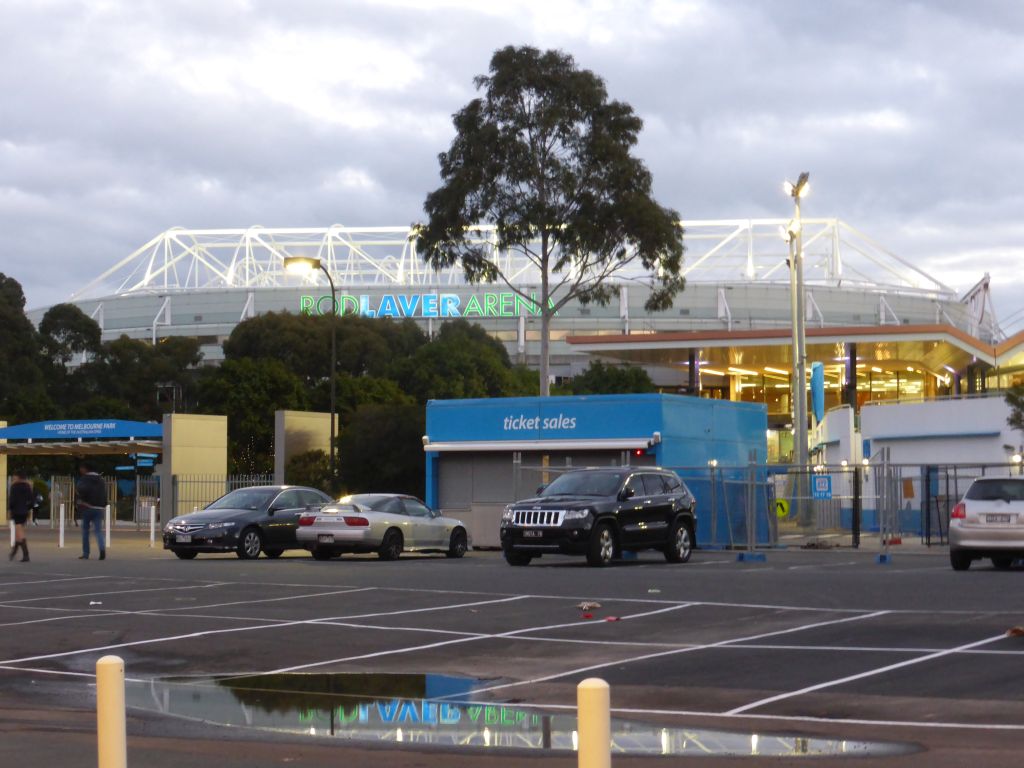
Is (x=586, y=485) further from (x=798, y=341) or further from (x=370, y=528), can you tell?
(x=798, y=341)

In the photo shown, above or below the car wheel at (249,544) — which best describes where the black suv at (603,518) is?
above

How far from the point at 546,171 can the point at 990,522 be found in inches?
942

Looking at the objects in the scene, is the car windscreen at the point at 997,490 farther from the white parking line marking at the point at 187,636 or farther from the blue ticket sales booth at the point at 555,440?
the blue ticket sales booth at the point at 555,440

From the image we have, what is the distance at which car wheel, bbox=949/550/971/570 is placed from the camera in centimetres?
2248

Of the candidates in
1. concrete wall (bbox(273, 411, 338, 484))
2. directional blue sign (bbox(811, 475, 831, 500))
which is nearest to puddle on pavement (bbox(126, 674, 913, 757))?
directional blue sign (bbox(811, 475, 831, 500))

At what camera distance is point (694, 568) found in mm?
23812

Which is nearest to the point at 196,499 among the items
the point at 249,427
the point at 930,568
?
the point at 249,427

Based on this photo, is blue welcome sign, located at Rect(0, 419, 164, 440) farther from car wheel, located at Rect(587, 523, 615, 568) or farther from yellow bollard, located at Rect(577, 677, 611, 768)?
yellow bollard, located at Rect(577, 677, 611, 768)

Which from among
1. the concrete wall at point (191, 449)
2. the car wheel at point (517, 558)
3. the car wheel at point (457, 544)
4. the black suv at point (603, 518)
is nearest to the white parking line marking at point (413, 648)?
the black suv at point (603, 518)

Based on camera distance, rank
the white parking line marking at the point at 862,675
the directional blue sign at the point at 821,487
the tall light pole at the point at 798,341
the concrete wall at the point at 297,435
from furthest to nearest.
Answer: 1. the concrete wall at the point at 297,435
2. the tall light pole at the point at 798,341
3. the directional blue sign at the point at 821,487
4. the white parking line marking at the point at 862,675

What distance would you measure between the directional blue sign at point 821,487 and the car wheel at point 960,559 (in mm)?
8839

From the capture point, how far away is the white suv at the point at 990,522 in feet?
71.9

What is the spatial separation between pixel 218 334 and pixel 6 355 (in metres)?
31.0

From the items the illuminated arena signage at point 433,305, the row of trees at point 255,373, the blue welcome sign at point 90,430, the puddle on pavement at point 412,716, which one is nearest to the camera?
the puddle on pavement at point 412,716
